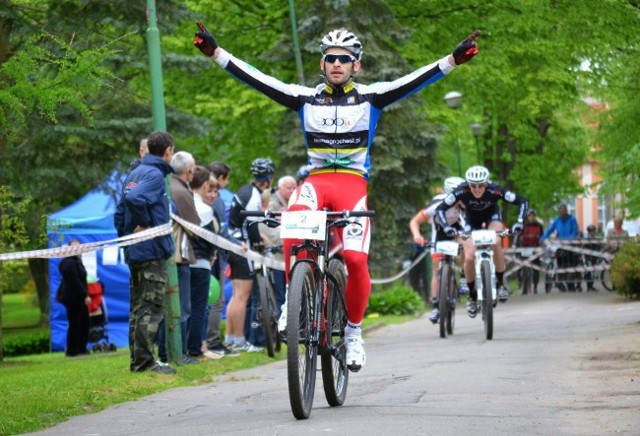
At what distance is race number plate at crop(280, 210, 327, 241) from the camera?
28.8 feet

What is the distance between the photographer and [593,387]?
10281 mm

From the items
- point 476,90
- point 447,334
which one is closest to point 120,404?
point 447,334

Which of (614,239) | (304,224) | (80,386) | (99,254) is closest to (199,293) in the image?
(80,386)

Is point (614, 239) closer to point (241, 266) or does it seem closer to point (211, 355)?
point (241, 266)

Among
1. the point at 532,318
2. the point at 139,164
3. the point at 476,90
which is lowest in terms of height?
the point at 532,318

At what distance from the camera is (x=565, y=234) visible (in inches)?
1463

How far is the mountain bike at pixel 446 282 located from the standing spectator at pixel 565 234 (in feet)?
56.8

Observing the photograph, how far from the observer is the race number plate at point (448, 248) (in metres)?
17.8

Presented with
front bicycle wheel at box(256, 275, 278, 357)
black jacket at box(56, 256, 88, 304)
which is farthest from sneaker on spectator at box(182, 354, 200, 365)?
black jacket at box(56, 256, 88, 304)

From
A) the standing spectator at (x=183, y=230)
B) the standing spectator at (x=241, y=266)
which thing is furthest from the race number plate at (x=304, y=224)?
the standing spectator at (x=241, y=266)

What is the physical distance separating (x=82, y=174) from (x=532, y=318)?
773 cm

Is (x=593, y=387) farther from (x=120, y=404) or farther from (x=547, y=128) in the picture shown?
(x=547, y=128)

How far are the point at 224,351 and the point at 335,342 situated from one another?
6.18 m

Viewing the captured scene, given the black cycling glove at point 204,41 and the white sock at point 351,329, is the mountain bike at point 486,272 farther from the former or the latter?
the black cycling glove at point 204,41
